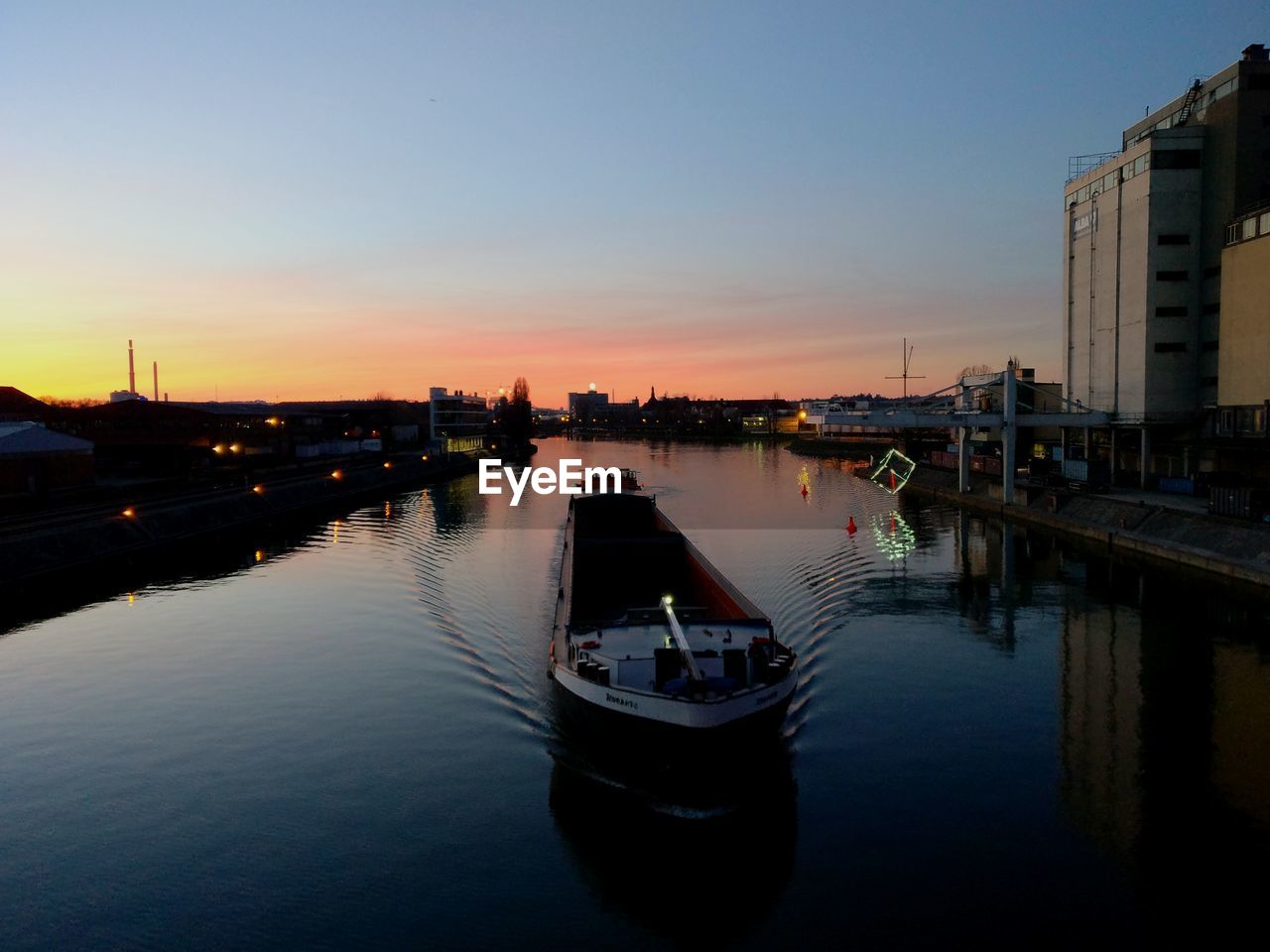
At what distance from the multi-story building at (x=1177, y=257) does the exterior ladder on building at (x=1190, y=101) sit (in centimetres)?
6

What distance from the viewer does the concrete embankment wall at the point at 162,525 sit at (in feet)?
116

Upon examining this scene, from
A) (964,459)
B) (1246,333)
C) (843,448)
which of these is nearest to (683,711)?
(1246,333)

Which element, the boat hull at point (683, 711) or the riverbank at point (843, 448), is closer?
the boat hull at point (683, 711)

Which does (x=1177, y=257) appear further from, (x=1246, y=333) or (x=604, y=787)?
(x=604, y=787)

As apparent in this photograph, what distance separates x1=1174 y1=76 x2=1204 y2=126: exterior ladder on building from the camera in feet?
157

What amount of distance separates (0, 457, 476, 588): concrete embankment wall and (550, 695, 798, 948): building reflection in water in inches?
1204

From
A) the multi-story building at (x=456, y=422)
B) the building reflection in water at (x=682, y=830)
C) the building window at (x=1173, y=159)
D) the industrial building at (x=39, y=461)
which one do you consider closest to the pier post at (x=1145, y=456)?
the building window at (x=1173, y=159)

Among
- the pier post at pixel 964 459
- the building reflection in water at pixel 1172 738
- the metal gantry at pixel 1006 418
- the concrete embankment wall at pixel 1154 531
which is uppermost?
the metal gantry at pixel 1006 418

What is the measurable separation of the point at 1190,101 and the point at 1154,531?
Result: 28.5 m

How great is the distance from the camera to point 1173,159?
154 ft

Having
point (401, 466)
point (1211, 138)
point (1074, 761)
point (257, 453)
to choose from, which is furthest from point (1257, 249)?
point (257, 453)

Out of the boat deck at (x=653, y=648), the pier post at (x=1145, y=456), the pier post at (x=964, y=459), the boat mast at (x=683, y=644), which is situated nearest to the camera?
the boat mast at (x=683, y=644)

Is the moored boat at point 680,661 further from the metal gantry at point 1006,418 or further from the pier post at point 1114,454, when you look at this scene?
the pier post at point 1114,454

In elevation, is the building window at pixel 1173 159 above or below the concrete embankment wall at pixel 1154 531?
above
